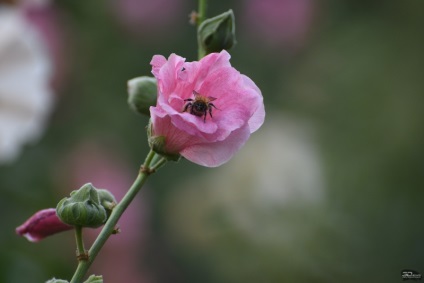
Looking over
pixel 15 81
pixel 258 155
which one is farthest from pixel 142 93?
pixel 258 155

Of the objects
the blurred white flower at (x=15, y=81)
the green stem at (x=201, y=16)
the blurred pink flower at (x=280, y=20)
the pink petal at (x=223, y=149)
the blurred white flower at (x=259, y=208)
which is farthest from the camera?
the blurred pink flower at (x=280, y=20)

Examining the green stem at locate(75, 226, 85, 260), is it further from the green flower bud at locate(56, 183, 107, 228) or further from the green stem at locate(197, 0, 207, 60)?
the green stem at locate(197, 0, 207, 60)

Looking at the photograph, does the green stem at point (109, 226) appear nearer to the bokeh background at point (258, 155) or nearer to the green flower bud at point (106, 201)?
the green flower bud at point (106, 201)

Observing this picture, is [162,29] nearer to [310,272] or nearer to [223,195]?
[223,195]

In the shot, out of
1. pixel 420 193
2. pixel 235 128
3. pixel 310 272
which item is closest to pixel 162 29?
pixel 420 193

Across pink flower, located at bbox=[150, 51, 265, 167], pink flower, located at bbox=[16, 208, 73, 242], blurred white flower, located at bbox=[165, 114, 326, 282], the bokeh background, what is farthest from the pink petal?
blurred white flower, located at bbox=[165, 114, 326, 282]

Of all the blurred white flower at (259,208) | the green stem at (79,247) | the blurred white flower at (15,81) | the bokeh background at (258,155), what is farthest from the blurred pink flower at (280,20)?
the green stem at (79,247)
